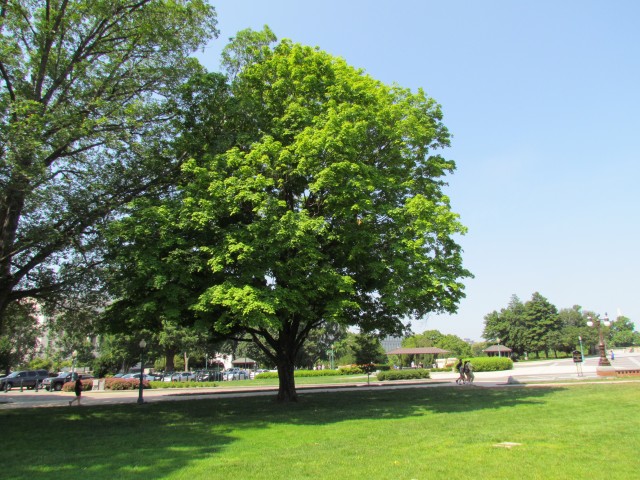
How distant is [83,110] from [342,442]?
573 inches

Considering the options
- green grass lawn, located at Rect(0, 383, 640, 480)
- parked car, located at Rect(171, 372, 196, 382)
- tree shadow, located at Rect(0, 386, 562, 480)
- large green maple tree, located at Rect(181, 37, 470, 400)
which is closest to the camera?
green grass lawn, located at Rect(0, 383, 640, 480)

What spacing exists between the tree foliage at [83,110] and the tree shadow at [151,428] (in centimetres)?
524

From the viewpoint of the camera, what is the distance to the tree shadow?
8.25 m

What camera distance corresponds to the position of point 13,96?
15625 mm

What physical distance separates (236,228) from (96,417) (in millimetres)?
9002

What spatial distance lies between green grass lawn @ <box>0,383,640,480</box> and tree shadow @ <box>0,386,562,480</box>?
4 cm

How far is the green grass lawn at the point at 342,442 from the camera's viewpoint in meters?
7.24

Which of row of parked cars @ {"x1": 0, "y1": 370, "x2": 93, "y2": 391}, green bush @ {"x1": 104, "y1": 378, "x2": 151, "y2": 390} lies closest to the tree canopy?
green bush @ {"x1": 104, "y1": 378, "x2": 151, "y2": 390}

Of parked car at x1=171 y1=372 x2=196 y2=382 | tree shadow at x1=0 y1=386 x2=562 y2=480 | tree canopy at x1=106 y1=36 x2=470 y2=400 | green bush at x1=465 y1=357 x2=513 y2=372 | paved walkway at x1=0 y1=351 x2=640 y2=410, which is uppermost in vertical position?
tree canopy at x1=106 y1=36 x2=470 y2=400

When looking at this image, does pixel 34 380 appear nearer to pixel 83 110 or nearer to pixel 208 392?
pixel 208 392

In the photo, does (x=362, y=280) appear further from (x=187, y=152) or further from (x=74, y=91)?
(x=74, y=91)

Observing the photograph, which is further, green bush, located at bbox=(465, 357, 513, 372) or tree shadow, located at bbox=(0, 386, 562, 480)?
green bush, located at bbox=(465, 357, 513, 372)

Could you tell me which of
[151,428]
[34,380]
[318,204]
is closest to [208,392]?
[151,428]

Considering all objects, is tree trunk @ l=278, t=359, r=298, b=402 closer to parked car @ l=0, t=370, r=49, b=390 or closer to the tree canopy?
the tree canopy
